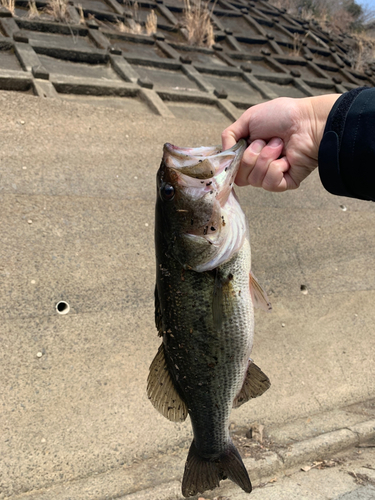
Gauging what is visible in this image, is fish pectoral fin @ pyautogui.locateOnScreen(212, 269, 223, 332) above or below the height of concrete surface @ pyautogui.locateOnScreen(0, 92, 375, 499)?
above

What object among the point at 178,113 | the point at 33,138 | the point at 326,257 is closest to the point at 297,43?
the point at 178,113

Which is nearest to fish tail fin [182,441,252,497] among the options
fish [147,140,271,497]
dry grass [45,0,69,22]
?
fish [147,140,271,497]

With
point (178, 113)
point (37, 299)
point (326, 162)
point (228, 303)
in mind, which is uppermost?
point (326, 162)

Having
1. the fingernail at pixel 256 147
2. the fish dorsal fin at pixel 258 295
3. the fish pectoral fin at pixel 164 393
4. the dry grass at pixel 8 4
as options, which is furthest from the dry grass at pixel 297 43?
the fish pectoral fin at pixel 164 393

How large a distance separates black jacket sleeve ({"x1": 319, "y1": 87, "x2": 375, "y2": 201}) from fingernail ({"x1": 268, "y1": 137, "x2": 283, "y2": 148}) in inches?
12.4

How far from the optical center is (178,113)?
7012 millimetres

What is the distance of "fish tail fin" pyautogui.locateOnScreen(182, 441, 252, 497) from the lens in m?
2.44

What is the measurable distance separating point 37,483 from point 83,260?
1956 millimetres

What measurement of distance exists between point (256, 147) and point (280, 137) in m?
0.19

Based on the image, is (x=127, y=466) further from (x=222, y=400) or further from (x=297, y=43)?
(x=297, y=43)

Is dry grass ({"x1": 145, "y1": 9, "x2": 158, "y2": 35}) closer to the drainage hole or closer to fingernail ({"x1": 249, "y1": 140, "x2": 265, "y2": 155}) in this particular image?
the drainage hole

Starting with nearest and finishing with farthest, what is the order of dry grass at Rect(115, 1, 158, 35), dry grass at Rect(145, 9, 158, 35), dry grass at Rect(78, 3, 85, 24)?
dry grass at Rect(78, 3, 85, 24) → dry grass at Rect(115, 1, 158, 35) → dry grass at Rect(145, 9, 158, 35)

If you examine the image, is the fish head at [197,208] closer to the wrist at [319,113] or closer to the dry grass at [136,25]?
the wrist at [319,113]

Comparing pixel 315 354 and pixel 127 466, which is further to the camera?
pixel 315 354
